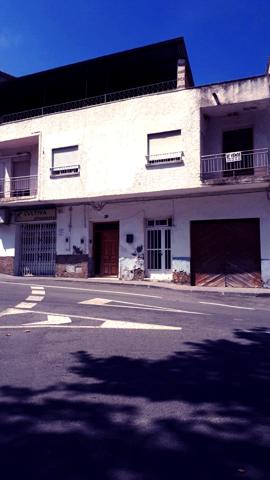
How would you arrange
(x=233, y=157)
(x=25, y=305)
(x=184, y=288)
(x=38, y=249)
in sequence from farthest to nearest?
(x=38, y=249), (x=233, y=157), (x=184, y=288), (x=25, y=305)

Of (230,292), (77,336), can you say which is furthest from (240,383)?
(230,292)

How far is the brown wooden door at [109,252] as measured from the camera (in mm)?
17938

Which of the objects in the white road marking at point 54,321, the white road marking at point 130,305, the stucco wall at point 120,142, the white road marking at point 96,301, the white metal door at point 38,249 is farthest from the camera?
the white metal door at point 38,249

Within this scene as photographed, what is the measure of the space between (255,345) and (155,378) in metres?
2.13

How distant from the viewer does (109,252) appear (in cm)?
1814

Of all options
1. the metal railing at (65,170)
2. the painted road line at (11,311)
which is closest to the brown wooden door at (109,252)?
the metal railing at (65,170)

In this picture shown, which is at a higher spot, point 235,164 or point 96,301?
point 235,164

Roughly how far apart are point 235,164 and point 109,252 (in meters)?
6.60

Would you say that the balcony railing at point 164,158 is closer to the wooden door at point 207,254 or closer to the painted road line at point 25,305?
the wooden door at point 207,254

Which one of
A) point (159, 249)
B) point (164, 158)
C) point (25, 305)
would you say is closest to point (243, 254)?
point (159, 249)

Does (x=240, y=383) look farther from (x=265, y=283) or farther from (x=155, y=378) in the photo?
(x=265, y=283)

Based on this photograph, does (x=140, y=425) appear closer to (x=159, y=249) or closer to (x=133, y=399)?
(x=133, y=399)

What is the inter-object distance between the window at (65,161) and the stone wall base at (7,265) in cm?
483

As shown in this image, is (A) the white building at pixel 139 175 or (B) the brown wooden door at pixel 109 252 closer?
(A) the white building at pixel 139 175
